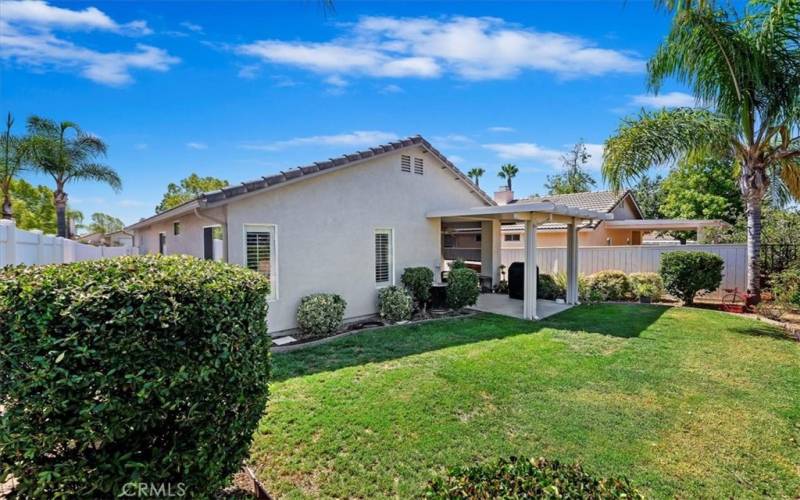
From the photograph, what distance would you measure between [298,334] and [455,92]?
10.9 meters

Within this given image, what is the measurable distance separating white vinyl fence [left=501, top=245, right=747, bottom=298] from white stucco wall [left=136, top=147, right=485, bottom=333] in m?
6.71

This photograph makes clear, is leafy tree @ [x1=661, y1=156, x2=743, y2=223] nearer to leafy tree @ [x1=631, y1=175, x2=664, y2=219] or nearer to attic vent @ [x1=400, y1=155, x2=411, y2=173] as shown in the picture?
leafy tree @ [x1=631, y1=175, x2=664, y2=219]

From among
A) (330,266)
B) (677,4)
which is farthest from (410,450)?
(677,4)

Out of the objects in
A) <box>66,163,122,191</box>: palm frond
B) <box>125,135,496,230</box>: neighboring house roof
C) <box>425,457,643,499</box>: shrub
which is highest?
<box>66,163,122,191</box>: palm frond

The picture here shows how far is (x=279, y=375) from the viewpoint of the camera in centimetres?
672

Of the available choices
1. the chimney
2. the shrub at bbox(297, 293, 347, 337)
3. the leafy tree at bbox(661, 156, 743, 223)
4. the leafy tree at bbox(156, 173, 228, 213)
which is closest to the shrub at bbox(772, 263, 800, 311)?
the shrub at bbox(297, 293, 347, 337)

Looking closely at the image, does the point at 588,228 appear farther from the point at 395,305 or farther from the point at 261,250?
the point at 261,250

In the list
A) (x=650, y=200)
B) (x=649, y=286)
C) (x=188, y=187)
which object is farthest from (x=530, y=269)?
(x=188, y=187)

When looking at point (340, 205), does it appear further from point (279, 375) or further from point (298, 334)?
point (279, 375)

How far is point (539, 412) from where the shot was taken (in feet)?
17.3

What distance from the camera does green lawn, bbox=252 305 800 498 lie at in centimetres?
397

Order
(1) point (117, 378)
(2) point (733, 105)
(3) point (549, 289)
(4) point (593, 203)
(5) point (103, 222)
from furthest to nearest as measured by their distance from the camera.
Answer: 1. (5) point (103, 222)
2. (4) point (593, 203)
3. (3) point (549, 289)
4. (2) point (733, 105)
5. (1) point (117, 378)

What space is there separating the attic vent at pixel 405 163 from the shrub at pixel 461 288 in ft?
12.4

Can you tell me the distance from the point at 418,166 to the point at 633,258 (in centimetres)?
1017
